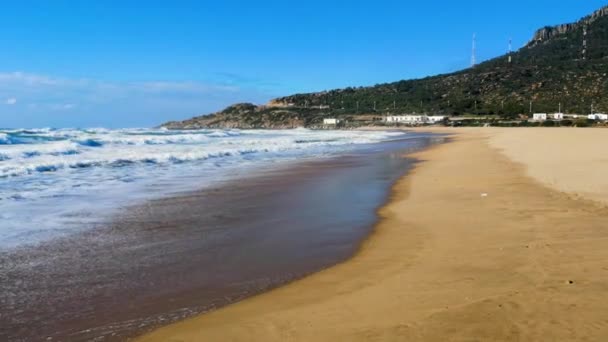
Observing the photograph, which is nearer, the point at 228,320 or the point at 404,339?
the point at 404,339

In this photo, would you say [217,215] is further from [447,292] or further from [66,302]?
[447,292]

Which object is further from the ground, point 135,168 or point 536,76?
point 536,76

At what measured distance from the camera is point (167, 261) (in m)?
5.84

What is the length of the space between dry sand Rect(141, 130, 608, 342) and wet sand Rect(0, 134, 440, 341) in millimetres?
363

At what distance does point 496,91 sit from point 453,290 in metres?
105

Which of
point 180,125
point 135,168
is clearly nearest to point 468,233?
point 135,168

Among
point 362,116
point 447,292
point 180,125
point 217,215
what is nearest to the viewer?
point 447,292

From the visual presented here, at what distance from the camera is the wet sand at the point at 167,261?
420 centimetres

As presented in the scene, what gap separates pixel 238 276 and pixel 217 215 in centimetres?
355

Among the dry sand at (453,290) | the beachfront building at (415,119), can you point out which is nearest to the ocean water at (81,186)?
the dry sand at (453,290)

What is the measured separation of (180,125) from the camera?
521 ft

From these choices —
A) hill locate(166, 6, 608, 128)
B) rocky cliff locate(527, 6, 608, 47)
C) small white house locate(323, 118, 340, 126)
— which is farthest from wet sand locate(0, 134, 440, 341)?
rocky cliff locate(527, 6, 608, 47)

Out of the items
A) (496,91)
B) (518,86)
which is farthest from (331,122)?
(518,86)

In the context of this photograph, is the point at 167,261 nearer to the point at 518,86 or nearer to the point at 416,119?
the point at 416,119
